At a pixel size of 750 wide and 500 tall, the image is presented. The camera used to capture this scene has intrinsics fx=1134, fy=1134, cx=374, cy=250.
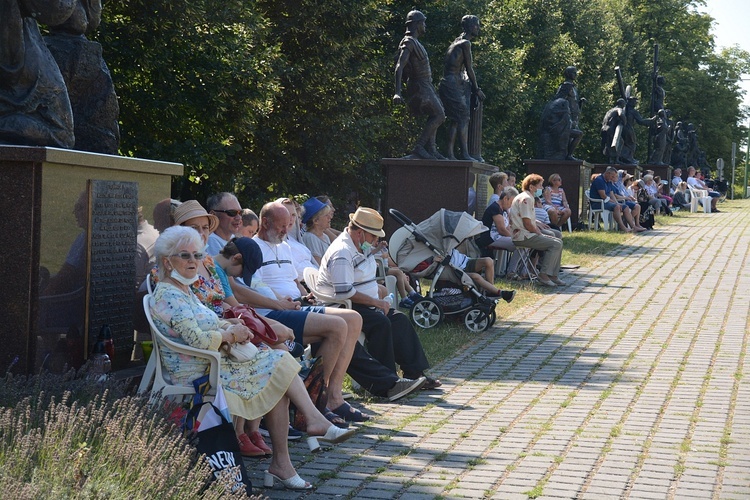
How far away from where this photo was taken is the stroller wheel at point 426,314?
39.5 feet

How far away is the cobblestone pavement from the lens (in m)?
6.09

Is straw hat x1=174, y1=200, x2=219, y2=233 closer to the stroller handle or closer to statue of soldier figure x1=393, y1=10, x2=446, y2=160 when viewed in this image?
the stroller handle

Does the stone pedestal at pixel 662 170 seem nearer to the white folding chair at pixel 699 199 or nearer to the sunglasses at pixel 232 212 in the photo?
the white folding chair at pixel 699 199

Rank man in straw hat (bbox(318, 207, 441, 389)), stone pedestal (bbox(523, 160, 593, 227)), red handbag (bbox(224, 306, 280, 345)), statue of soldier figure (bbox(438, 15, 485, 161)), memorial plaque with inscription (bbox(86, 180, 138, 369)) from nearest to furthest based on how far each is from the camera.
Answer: red handbag (bbox(224, 306, 280, 345)) → memorial plaque with inscription (bbox(86, 180, 138, 369)) → man in straw hat (bbox(318, 207, 441, 389)) → statue of soldier figure (bbox(438, 15, 485, 161)) → stone pedestal (bbox(523, 160, 593, 227))

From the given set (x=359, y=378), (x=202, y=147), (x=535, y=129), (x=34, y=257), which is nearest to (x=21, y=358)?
(x=34, y=257)

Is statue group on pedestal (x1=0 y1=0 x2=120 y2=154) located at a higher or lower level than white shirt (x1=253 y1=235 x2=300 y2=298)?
higher

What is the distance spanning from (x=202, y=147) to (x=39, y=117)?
1248 cm

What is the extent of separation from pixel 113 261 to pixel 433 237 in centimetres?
578

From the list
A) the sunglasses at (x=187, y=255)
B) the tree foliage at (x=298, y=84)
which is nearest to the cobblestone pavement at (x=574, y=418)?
the sunglasses at (x=187, y=255)

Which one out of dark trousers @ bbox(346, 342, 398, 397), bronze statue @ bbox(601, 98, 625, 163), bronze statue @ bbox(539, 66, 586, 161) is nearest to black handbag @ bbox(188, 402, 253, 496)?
dark trousers @ bbox(346, 342, 398, 397)

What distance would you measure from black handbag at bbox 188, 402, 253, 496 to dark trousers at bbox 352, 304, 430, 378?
3163 mm

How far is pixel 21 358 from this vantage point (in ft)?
20.7

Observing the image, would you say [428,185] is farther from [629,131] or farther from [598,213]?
[629,131]

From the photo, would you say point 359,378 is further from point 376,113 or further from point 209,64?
point 376,113
